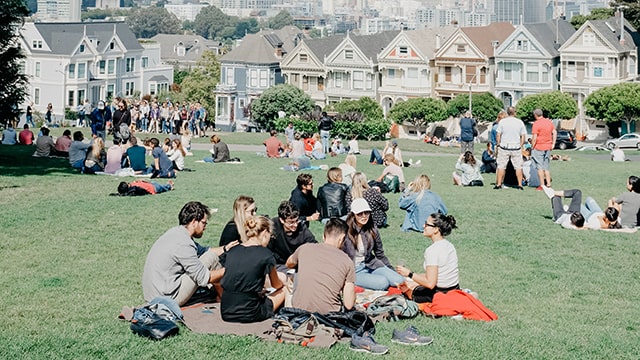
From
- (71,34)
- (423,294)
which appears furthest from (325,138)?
(71,34)

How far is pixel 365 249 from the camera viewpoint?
575 inches

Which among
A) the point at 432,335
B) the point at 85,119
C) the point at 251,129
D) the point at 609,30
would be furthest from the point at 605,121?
the point at 432,335

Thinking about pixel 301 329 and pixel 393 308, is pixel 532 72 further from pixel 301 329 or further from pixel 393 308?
pixel 301 329

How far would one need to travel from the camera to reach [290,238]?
14344 millimetres

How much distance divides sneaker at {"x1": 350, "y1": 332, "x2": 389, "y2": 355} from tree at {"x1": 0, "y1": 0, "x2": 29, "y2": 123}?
66.2ft

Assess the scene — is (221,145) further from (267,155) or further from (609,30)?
(609,30)

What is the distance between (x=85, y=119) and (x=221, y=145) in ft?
80.4

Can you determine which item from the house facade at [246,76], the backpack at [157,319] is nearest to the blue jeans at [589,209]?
the backpack at [157,319]

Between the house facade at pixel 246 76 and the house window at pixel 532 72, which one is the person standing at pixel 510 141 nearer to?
the house window at pixel 532 72

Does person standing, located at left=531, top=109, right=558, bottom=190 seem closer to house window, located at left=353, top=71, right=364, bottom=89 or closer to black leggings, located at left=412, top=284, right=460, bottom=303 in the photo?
black leggings, located at left=412, top=284, right=460, bottom=303

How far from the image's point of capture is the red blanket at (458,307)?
1255 cm

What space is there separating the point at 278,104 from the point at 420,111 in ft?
44.2

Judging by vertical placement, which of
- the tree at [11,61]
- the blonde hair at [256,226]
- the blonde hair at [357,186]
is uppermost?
the tree at [11,61]

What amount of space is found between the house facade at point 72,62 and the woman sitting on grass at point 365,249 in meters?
90.9
